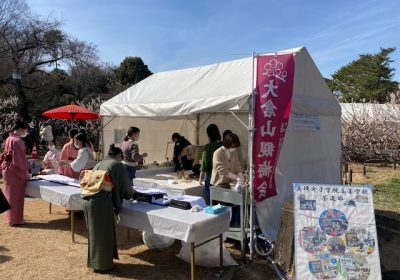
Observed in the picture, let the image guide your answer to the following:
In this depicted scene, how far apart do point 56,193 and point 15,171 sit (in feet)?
3.41

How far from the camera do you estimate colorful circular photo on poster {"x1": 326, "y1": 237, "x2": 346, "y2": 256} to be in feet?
10.8

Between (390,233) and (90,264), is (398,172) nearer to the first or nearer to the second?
(390,233)

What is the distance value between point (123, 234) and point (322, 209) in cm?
316

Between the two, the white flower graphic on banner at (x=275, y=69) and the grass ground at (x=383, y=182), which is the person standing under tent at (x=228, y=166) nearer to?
the white flower graphic on banner at (x=275, y=69)

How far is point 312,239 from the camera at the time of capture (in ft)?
11.2

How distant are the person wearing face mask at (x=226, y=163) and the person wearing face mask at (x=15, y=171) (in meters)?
3.07

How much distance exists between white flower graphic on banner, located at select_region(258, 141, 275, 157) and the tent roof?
608 millimetres

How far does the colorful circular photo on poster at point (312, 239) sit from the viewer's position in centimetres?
337

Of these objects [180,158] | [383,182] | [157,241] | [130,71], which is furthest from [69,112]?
[130,71]

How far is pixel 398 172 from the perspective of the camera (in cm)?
1198

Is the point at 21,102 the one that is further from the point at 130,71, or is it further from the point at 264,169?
the point at 264,169

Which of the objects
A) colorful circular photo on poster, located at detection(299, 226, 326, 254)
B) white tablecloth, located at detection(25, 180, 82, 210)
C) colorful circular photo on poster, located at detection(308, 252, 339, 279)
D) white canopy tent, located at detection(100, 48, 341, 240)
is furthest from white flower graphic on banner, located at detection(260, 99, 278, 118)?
white tablecloth, located at detection(25, 180, 82, 210)

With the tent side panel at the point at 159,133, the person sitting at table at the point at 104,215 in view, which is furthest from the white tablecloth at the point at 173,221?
the tent side panel at the point at 159,133

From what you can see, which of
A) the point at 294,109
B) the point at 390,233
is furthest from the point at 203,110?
the point at 390,233
